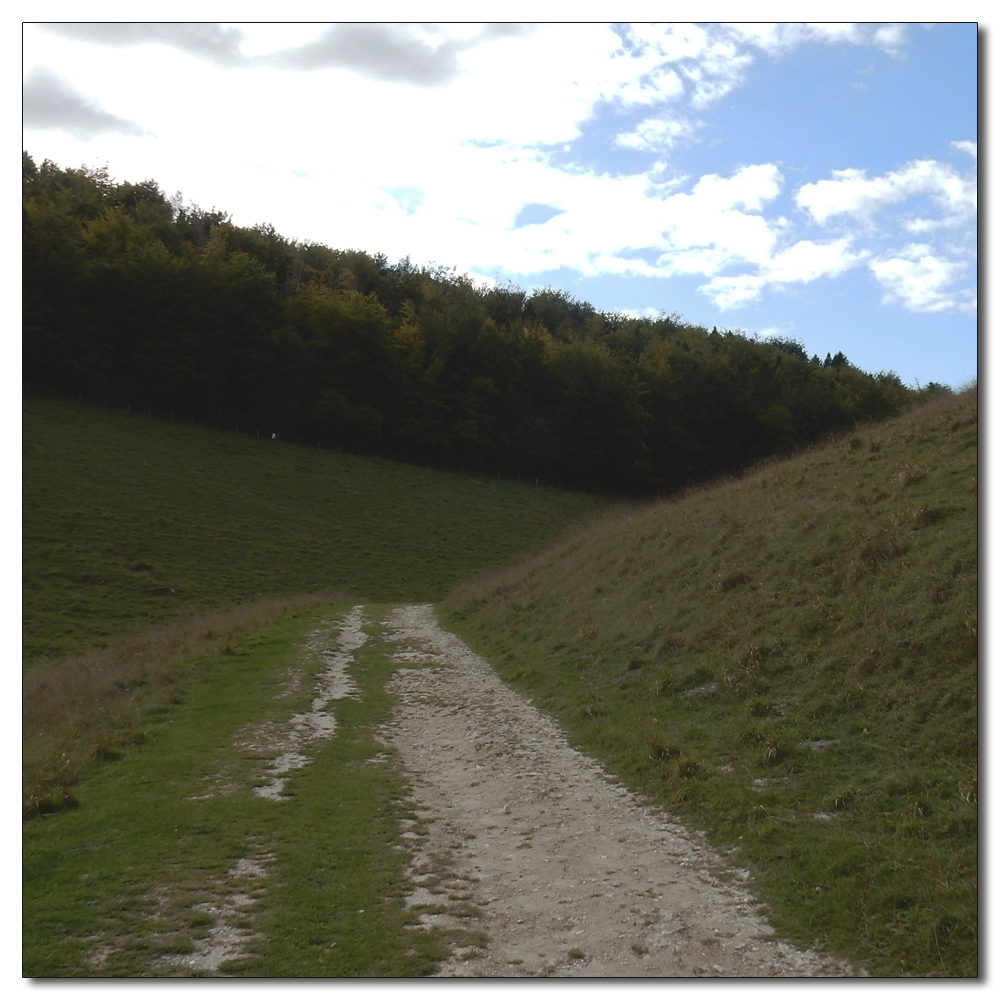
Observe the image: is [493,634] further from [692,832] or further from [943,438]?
[692,832]

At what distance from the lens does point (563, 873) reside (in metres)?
8.98

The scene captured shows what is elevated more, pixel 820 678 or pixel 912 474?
pixel 912 474

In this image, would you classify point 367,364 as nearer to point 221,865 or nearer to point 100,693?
point 100,693

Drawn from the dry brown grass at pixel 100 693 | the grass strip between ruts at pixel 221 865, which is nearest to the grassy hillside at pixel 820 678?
the grass strip between ruts at pixel 221 865

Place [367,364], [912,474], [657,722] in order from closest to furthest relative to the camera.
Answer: [657,722] < [912,474] < [367,364]

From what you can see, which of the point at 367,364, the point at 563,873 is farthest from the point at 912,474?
the point at 367,364

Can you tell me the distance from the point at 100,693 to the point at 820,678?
1623cm

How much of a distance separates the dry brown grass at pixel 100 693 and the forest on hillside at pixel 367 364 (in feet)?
126

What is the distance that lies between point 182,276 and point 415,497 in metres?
28.1

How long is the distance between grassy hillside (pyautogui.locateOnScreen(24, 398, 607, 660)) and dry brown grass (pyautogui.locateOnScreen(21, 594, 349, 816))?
4.04m

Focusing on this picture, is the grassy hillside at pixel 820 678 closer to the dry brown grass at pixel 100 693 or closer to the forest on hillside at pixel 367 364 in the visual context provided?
the dry brown grass at pixel 100 693

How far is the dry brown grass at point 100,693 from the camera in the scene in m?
12.6

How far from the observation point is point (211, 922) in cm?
750

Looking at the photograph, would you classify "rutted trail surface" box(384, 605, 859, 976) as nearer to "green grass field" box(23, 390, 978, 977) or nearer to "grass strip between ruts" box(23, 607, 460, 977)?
"green grass field" box(23, 390, 978, 977)
